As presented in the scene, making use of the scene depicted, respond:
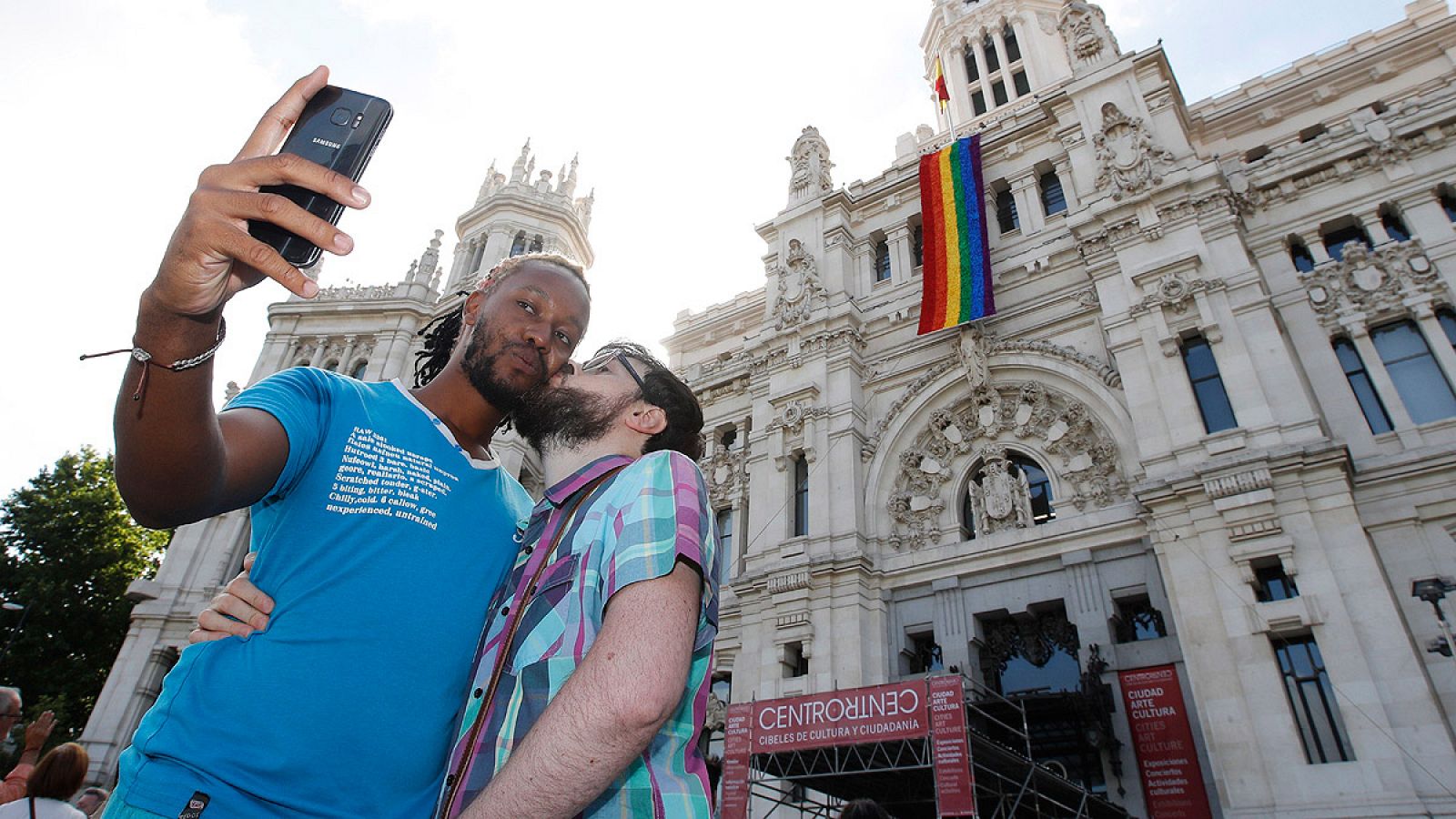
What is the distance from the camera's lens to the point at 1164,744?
537 inches

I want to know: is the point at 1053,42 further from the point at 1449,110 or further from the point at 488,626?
the point at 488,626

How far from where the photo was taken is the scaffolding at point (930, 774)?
12.2 metres

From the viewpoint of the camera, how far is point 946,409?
20.1 meters

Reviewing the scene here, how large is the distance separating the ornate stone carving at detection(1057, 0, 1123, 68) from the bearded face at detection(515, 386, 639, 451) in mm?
23453

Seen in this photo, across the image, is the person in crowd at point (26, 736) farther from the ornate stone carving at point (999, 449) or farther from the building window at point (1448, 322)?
the building window at point (1448, 322)

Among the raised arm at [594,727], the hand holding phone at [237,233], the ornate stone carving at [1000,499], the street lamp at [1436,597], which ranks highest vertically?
the ornate stone carving at [1000,499]

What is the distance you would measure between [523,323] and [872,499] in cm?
1756

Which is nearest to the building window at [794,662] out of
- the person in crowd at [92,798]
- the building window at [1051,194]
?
the person in crowd at [92,798]

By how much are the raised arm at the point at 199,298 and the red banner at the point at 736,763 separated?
40.5 feet

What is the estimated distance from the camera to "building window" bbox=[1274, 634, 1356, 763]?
469 inches

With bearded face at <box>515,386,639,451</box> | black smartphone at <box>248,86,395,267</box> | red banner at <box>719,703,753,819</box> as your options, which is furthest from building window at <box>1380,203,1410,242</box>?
black smartphone at <box>248,86,395,267</box>

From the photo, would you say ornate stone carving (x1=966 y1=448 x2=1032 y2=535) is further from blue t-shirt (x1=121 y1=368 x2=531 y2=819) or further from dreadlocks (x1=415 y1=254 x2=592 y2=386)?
blue t-shirt (x1=121 y1=368 x2=531 y2=819)

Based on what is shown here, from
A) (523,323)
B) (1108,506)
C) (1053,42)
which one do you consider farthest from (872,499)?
(1053,42)

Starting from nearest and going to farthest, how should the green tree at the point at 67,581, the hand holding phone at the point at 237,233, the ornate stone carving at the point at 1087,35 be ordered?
the hand holding phone at the point at 237,233, the ornate stone carving at the point at 1087,35, the green tree at the point at 67,581
